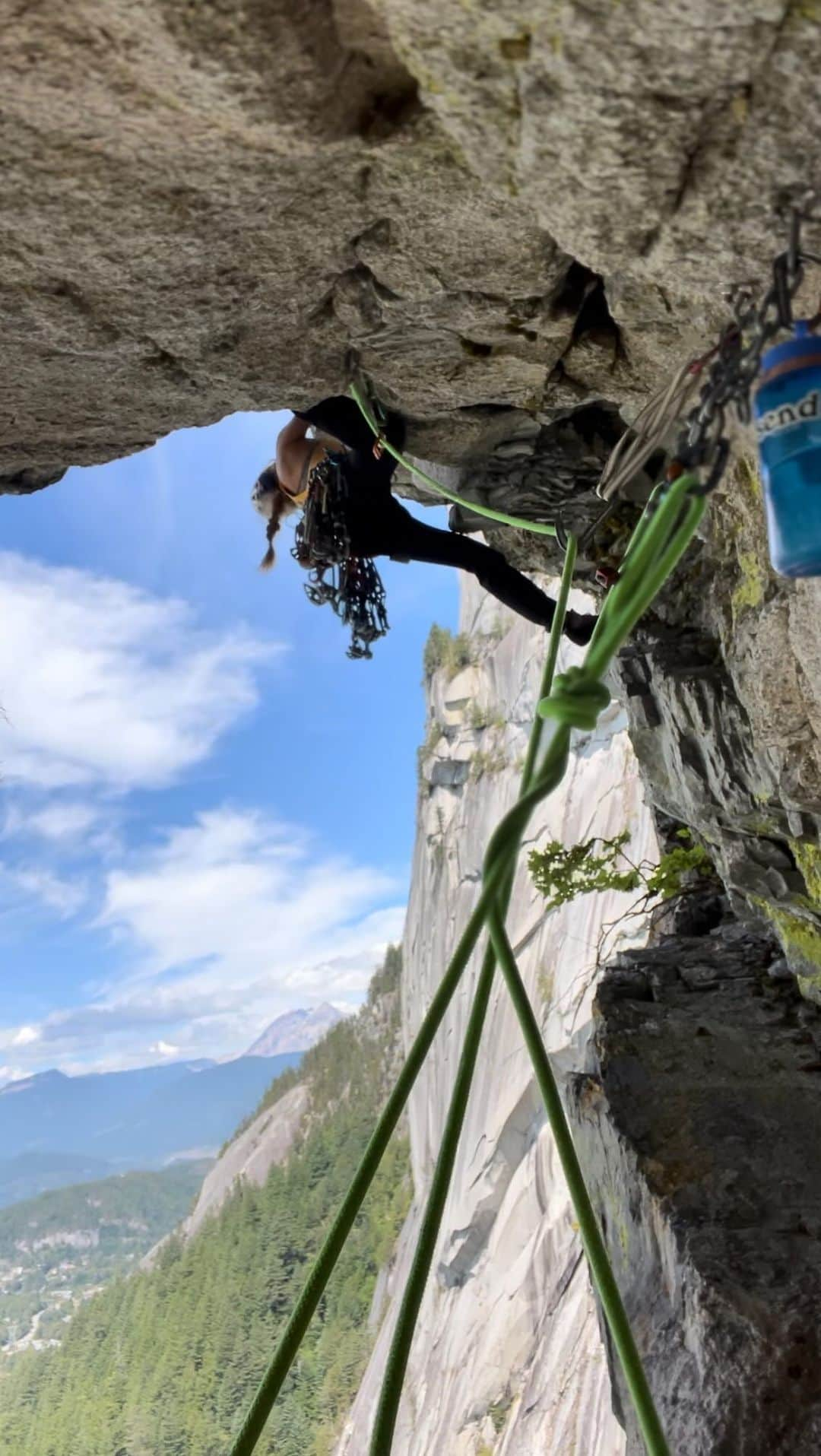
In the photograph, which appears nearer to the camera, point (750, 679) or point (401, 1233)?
point (750, 679)

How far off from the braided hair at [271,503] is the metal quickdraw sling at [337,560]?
0.53 feet

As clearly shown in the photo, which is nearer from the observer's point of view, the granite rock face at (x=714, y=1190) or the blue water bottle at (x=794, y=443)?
the blue water bottle at (x=794, y=443)

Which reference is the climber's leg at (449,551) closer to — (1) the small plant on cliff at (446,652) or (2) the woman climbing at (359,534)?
(2) the woman climbing at (359,534)

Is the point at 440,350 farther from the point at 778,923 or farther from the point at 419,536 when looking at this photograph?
the point at 778,923

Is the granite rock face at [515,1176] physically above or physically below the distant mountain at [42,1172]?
below

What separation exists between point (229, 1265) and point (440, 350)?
3967 centimetres

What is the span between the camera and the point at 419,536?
381cm

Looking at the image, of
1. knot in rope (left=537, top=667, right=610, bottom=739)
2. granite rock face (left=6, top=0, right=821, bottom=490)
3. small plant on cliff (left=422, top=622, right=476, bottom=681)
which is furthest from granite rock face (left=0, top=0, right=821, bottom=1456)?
small plant on cliff (left=422, top=622, right=476, bottom=681)

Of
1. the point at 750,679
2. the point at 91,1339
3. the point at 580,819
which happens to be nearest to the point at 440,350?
the point at 750,679

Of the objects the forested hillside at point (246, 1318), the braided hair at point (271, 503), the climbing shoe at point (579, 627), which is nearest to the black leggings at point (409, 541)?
the climbing shoe at point (579, 627)

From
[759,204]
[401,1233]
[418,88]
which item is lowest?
[401,1233]

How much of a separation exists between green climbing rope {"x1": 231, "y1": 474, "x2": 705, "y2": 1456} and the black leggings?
2496 millimetres

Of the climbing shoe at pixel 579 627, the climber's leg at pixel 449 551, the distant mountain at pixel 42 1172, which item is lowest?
the climbing shoe at pixel 579 627

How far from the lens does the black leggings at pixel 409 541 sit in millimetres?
3689
